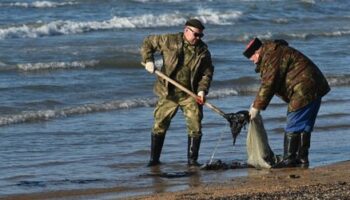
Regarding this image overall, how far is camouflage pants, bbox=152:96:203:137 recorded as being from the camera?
10.6 metres

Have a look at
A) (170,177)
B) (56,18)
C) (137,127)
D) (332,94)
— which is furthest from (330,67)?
(56,18)

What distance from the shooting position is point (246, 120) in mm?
10258

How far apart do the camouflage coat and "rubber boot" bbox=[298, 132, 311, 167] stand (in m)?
0.33

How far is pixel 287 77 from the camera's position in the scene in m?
10.1

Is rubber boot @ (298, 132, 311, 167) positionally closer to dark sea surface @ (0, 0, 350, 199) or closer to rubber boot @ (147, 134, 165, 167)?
dark sea surface @ (0, 0, 350, 199)

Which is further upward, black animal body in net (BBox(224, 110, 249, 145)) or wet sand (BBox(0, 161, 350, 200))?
black animal body in net (BBox(224, 110, 249, 145))

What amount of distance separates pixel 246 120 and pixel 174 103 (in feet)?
2.65

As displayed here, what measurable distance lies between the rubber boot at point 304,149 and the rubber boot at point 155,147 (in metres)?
1.39

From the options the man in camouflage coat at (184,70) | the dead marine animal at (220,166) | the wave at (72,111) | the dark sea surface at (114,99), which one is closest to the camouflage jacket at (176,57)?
the man in camouflage coat at (184,70)

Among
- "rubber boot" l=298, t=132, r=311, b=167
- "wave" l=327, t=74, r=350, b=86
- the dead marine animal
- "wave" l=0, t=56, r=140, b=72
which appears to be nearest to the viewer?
"rubber boot" l=298, t=132, r=311, b=167

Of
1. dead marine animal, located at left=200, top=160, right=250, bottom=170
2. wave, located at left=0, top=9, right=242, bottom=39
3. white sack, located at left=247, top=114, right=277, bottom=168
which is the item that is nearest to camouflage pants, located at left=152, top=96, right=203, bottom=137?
dead marine animal, located at left=200, top=160, right=250, bottom=170

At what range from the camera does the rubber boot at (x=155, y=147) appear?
→ 10.9 m

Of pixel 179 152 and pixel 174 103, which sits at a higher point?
pixel 174 103

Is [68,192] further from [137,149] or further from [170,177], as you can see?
[137,149]
